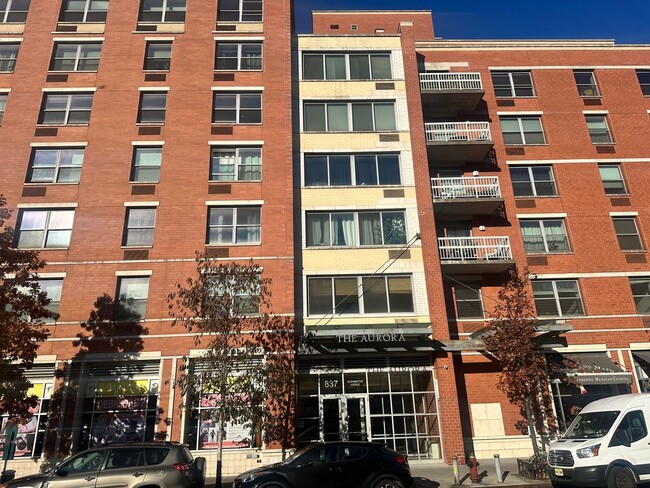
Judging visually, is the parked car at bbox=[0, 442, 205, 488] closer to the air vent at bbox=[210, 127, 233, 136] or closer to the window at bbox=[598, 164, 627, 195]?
the air vent at bbox=[210, 127, 233, 136]

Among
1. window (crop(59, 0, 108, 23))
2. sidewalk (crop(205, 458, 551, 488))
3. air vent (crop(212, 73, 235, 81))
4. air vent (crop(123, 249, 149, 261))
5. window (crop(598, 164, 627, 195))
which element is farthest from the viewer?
window (crop(59, 0, 108, 23))

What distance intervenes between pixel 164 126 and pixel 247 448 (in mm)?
14714

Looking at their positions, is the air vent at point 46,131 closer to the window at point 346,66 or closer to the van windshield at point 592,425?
the window at point 346,66

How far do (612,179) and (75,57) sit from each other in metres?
28.2

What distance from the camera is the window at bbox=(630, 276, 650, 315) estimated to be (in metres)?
20.5

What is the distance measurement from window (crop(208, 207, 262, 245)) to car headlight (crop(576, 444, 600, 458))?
13544 millimetres

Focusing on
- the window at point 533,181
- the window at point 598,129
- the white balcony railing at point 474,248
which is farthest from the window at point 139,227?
the window at point 598,129

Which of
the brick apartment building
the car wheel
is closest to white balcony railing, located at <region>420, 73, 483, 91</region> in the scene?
the brick apartment building

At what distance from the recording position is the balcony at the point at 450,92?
22.4m

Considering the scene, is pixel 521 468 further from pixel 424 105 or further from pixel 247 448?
pixel 424 105

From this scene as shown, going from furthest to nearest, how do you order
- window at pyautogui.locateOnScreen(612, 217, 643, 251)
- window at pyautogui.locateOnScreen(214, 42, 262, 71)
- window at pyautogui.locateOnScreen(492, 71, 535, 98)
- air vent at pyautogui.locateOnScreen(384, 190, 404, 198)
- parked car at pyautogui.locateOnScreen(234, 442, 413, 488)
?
window at pyautogui.locateOnScreen(492, 71, 535, 98) → window at pyautogui.locateOnScreen(214, 42, 262, 71) → window at pyautogui.locateOnScreen(612, 217, 643, 251) → air vent at pyautogui.locateOnScreen(384, 190, 404, 198) → parked car at pyautogui.locateOnScreen(234, 442, 413, 488)

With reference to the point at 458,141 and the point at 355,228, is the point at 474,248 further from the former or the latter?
the point at 355,228

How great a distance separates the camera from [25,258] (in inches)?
586

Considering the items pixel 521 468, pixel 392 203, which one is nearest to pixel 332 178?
pixel 392 203
